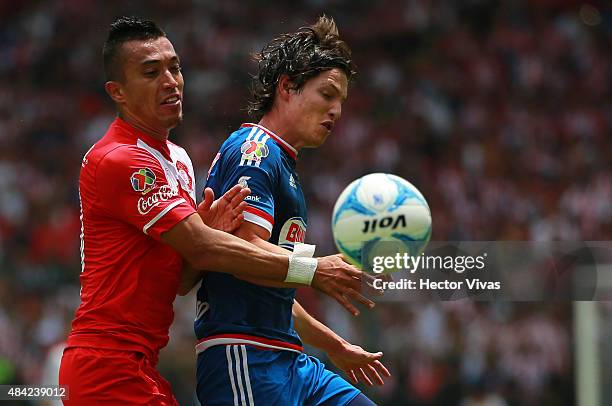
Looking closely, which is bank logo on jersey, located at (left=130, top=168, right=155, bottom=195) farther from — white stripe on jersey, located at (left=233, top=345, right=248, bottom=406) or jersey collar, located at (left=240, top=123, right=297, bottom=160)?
white stripe on jersey, located at (left=233, top=345, right=248, bottom=406)

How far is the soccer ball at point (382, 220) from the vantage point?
5.24 metres

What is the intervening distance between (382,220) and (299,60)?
118 cm

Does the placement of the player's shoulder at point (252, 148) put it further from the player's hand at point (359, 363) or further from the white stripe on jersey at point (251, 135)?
the player's hand at point (359, 363)

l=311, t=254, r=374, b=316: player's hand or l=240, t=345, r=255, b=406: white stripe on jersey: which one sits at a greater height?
l=311, t=254, r=374, b=316: player's hand

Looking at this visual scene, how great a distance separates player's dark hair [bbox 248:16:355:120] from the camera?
14.8 ft

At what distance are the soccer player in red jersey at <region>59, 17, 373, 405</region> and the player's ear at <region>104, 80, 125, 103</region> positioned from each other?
148mm

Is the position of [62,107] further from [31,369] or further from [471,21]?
[471,21]

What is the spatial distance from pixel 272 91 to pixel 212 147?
922 cm

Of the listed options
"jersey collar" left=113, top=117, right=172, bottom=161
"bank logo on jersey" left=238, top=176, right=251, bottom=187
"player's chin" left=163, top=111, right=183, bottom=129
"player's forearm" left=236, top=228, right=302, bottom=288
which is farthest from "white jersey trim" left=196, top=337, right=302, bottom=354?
"player's chin" left=163, top=111, right=183, bottom=129

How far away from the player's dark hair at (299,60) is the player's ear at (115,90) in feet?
2.24

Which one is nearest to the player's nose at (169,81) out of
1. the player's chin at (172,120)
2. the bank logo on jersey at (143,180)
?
the player's chin at (172,120)

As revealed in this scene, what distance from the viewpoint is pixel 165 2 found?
1612 cm

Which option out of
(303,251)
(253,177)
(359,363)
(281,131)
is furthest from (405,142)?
(303,251)

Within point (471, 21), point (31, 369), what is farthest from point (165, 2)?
point (31, 369)
